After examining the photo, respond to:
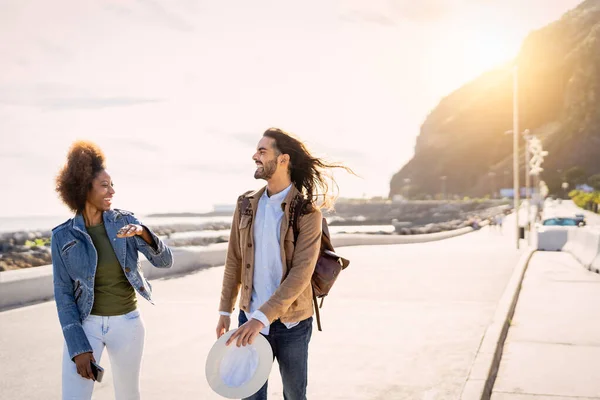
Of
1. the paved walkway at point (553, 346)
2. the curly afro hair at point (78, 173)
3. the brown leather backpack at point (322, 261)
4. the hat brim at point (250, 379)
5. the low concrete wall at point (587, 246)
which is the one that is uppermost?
the curly afro hair at point (78, 173)

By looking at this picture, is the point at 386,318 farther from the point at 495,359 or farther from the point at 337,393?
the point at 337,393

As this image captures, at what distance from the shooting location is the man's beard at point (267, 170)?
149 inches

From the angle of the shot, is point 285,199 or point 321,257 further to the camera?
point 321,257

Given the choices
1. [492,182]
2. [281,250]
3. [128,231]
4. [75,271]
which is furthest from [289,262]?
[492,182]

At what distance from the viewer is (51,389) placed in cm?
617

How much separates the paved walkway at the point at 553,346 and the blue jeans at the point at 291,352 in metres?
2.60

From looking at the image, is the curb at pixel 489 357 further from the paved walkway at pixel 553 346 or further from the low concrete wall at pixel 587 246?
the low concrete wall at pixel 587 246

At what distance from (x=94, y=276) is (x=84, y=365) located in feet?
1.50

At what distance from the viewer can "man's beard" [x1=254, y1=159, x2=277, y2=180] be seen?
379 cm

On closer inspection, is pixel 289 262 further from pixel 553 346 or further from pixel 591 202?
pixel 591 202

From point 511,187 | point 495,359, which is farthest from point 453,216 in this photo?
point 495,359

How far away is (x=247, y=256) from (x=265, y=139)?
2.12 feet

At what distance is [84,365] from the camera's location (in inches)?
140

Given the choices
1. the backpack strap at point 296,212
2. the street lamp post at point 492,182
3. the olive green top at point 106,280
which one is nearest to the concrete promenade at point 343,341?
the olive green top at point 106,280
